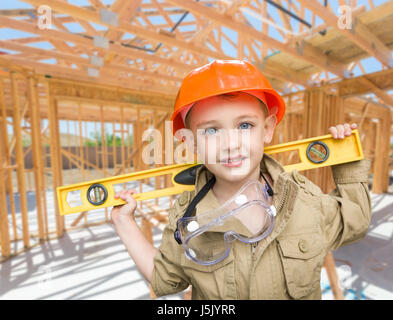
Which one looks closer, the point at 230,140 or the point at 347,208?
the point at 230,140

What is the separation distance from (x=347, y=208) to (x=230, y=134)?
76 centimetres

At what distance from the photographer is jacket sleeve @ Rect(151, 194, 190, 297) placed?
107 cm

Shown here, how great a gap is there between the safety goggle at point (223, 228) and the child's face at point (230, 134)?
156 millimetres

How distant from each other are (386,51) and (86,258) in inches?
279

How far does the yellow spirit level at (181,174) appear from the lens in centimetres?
114

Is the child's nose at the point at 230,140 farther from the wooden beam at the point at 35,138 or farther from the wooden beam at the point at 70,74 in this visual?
the wooden beam at the point at 35,138

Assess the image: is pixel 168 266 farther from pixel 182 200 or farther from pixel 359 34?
pixel 359 34

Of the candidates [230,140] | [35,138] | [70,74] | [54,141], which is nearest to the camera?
[230,140]

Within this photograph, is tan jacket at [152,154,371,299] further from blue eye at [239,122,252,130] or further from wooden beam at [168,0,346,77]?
wooden beam at [168,0,346,77]

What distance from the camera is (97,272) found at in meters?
3.53

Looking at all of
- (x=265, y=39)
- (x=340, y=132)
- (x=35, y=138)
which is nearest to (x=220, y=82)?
(x=340, y=132)

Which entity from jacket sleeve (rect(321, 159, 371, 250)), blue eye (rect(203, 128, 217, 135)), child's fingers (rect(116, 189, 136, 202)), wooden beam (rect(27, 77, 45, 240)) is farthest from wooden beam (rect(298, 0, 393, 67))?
wooden beam (rect(27, 77, 45, 240))
